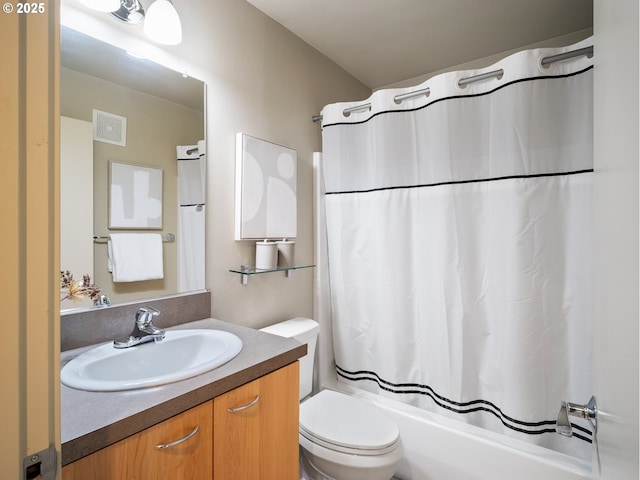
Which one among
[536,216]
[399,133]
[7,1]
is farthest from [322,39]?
[7,1]

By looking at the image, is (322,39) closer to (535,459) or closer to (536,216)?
(536,216)

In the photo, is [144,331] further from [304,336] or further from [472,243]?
[472,243]

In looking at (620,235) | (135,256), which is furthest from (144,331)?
(620,235)

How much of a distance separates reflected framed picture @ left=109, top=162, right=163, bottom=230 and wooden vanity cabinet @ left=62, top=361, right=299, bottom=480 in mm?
788

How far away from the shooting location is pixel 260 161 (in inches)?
67.0

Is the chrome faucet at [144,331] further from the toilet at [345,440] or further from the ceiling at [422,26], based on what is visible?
the ceiling at [422,26]

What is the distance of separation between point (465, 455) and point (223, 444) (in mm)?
1176

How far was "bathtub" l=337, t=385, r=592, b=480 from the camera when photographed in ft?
4.44

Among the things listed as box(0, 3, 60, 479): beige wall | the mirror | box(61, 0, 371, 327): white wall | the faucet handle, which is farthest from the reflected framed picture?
box(0, 3, 60, 479): beige wall

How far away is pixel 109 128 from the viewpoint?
1.22 metres

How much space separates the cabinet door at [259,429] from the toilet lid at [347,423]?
0.86 ft

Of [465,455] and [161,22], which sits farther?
[465,455]

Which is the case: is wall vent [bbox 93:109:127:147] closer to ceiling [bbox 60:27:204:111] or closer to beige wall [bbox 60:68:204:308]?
beige wall [bbox 60:68:204:308]

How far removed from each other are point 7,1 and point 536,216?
1.68 meters
